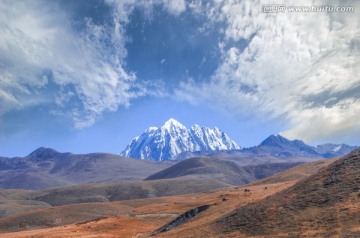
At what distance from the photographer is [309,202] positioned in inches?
1617

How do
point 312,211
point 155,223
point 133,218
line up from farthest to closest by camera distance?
point 133,218 < point 155,223 < point 312,211

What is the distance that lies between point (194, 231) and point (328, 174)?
20449 mm

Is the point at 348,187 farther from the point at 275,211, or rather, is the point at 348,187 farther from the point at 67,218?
the point at 67,218

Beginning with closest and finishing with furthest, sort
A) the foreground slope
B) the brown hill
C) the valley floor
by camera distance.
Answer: the brown hill → the valley floor → the foreground slope

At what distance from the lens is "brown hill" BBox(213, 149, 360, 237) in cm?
3353

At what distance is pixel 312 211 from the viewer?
38.4 meters

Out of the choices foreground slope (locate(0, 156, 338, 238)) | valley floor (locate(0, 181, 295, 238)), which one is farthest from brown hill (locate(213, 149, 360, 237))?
valley floor (locate(0, 181, 295, 238))

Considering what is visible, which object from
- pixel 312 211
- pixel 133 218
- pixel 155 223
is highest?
pixel 133 218

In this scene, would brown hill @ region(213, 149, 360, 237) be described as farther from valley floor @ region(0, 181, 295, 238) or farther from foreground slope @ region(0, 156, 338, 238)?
valley floor @ region(0, 181, 295, 238)

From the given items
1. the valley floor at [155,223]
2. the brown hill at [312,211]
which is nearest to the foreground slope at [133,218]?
the valley floor at [155,223]

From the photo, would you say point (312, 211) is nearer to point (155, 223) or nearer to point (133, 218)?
point (155, 223)

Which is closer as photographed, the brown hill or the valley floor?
the brown hill

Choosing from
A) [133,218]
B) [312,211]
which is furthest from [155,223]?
[312,211]

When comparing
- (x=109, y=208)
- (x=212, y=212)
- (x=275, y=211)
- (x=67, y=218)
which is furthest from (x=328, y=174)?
(x=109, y=208)
